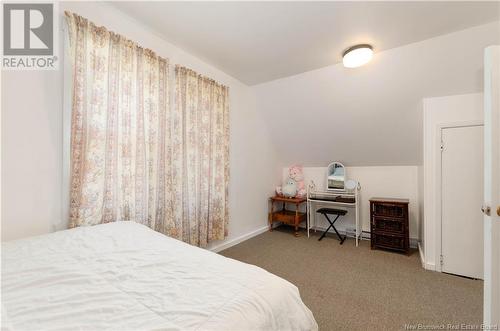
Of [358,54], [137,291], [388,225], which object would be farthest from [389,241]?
[137,291]

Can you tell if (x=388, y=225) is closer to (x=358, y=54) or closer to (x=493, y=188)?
(x=493, y=188)

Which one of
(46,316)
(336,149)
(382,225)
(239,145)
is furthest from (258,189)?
Answer: (46,316)

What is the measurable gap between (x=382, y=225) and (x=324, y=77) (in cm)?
215

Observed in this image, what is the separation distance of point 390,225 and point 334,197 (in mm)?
925

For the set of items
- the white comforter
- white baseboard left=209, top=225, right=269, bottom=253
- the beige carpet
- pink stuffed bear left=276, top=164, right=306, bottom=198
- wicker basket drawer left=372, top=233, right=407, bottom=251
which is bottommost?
the beige carpet

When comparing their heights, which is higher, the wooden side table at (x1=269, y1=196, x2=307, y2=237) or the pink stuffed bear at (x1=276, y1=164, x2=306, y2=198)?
the pink stuffed bear at (x1=276, y1=164, x2=306, y2=198)

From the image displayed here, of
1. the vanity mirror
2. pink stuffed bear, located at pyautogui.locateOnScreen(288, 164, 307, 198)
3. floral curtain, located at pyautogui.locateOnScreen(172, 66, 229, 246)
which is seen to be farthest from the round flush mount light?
pink stuffed bear, located at pyautogui.locateOnScreen(288, 164, 307, 198)

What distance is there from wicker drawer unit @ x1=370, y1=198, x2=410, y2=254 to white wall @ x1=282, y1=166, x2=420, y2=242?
0.44m

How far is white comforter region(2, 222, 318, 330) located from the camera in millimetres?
639

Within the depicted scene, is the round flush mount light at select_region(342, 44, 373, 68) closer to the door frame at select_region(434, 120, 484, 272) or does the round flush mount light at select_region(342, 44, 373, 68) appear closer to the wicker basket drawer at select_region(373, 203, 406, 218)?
the door frame at select_region(434, 120, 484, 272)

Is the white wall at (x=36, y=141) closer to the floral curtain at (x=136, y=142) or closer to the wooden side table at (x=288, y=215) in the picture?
the floral curtain at (x=136, y=142)

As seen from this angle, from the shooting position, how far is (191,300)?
A: 0.73 meters

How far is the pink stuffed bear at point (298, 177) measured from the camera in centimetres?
390

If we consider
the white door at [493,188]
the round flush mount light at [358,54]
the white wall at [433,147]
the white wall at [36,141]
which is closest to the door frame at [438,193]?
the white wall at [433,147]
